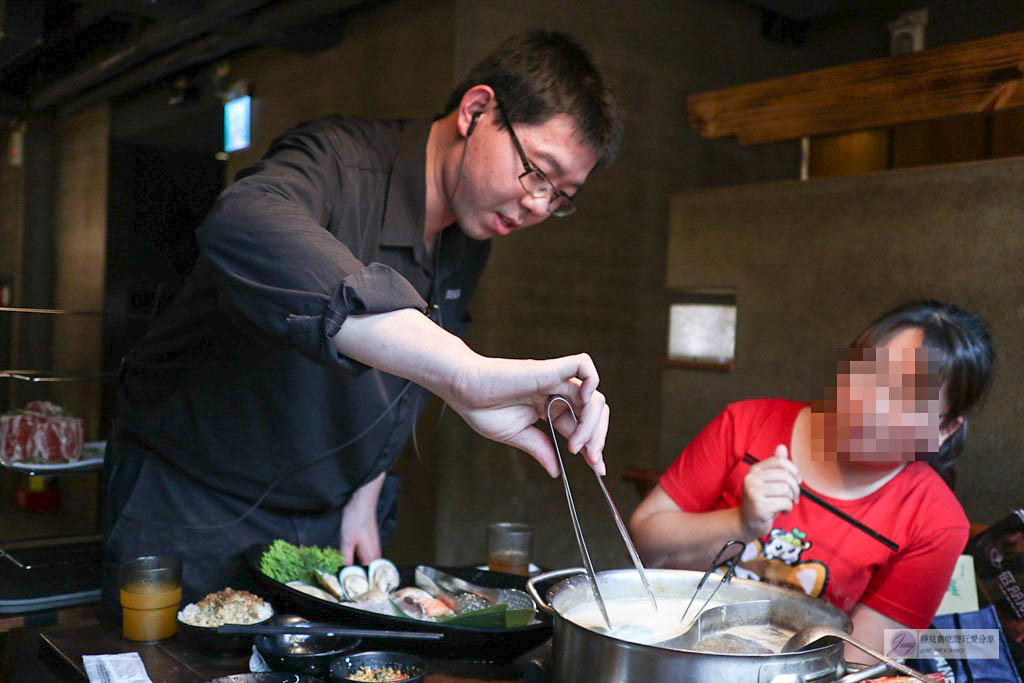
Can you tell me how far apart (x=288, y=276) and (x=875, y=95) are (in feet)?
5.71

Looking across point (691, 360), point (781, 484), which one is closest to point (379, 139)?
point (781, 484)

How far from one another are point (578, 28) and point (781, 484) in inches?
117

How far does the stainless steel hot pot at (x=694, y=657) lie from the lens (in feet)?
2.92

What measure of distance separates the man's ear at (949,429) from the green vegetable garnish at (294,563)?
44.5 inches

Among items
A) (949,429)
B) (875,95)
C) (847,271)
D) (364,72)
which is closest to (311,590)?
(949,429)

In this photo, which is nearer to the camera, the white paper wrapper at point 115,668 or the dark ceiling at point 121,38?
the white paper wrapper at point 115,668

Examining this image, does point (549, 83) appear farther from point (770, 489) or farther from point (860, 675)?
point (860, 675)

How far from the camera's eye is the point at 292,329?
103 centimetres

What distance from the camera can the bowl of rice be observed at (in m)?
1.33

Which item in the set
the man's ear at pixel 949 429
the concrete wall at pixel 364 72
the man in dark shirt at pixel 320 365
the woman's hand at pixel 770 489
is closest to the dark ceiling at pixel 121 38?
the concrete wall at pixel 364 72


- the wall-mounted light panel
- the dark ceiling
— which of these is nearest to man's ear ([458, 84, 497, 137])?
the wall-mounted light panel

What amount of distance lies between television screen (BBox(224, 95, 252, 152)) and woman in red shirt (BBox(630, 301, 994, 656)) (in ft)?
12.7

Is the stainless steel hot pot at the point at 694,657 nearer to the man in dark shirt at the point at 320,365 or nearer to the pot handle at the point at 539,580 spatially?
the pot handle at the point at 539,580

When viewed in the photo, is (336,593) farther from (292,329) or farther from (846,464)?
(846,464)
